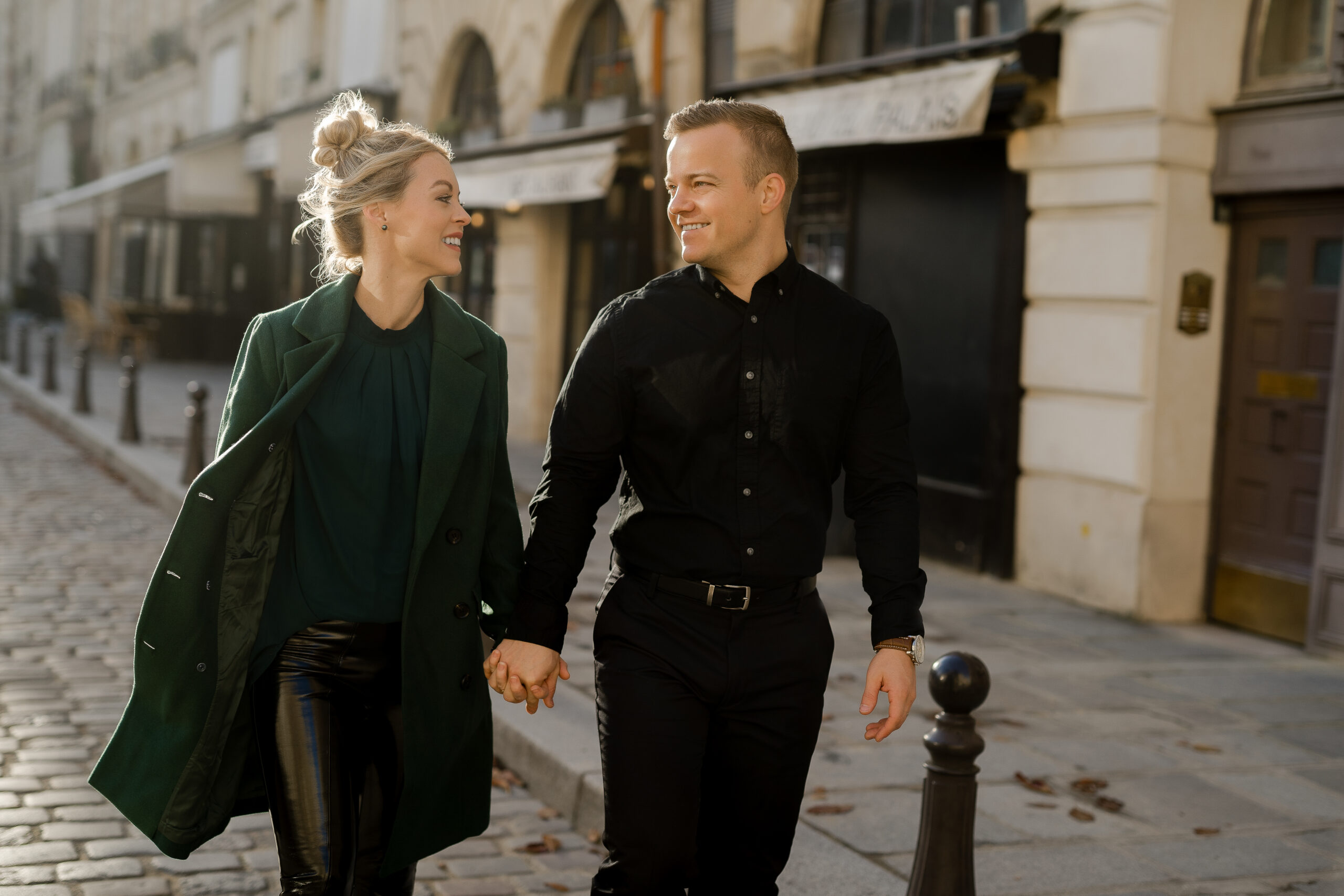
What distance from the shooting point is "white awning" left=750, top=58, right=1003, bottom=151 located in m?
8.10

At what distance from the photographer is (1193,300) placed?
308 inches

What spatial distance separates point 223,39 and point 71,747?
26433mm

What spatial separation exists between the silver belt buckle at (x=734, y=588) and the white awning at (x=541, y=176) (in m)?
Answer: 9.98

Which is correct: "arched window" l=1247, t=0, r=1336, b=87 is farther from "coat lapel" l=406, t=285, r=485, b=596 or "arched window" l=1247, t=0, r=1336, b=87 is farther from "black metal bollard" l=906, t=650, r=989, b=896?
"coat lapel" l=406, t=285, r=485, b=596

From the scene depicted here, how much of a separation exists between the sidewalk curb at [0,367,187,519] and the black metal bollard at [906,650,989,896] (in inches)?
238

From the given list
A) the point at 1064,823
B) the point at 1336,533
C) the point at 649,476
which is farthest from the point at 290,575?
the point at 1336,533

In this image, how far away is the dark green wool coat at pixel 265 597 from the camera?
2.78 m

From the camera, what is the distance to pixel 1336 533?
6.98 m

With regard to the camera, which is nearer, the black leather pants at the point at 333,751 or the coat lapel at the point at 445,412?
the black leather pants at the point at 333,751

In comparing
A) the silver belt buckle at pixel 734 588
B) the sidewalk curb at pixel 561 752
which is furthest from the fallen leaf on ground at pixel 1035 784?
the silver belt buckle at pixel 734 588

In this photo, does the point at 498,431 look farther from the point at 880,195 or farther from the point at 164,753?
the point at 880,195

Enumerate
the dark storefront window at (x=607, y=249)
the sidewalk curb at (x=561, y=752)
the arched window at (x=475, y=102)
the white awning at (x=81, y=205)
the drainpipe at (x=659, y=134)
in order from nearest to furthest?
the sidewalk curb at (x=561, y=752), the drainpipe at (x=659, y=134), the dark storefront window at (x=607, y=249), the arched window at (x=475, y=102), the white awning at (x=81, y=205)

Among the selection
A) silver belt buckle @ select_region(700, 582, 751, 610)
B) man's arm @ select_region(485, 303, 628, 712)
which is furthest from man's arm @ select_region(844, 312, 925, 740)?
man's arm @ select_region(485, 303, 628, 712)

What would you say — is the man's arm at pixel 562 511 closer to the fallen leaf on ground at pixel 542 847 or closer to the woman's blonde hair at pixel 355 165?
the woman's blonde hair at pixel 355 165
